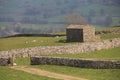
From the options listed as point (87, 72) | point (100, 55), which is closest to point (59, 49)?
point (100, 55)

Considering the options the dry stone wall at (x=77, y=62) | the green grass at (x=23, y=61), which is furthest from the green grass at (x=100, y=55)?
the dry stone wall at (x=77, y=62)

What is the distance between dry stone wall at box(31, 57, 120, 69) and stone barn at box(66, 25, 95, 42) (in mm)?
29413

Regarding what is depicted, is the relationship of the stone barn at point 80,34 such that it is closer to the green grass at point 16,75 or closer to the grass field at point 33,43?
the grass field at point 33,43

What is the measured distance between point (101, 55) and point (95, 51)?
12.3 ft

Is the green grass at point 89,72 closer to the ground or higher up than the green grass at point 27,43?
closer to the ground

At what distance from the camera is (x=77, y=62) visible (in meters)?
50.2

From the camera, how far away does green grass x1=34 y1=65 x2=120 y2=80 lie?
44469 millimetres

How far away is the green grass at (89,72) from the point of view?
4447 centimetres

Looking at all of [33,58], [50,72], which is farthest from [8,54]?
[50,72]

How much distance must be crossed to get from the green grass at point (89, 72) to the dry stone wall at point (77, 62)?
89cm

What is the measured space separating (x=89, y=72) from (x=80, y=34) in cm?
3561

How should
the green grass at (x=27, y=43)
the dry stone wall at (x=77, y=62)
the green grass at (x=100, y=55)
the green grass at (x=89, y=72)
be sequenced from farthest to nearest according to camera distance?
the green grass at (x=27, y=43) → the green grass at (x=100, y=55) → the dry stone wall at (x=77, y=62) → the green grass at (x=89, y=72)

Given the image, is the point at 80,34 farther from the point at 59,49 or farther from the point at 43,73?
the point at 43,73

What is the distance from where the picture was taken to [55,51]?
206 feet
